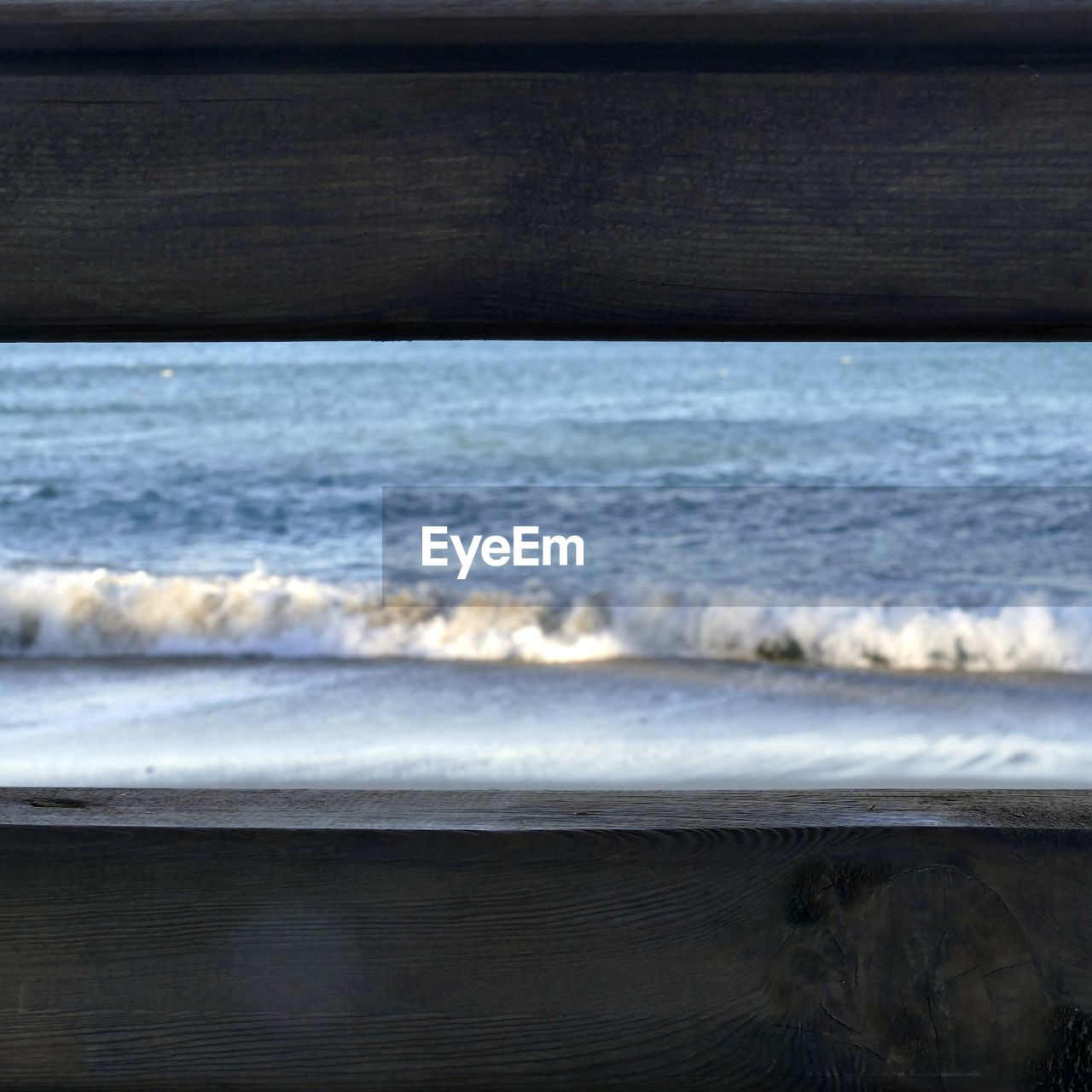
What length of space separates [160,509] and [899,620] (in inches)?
215

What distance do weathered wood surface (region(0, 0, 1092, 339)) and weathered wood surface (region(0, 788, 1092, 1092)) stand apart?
0.27 m

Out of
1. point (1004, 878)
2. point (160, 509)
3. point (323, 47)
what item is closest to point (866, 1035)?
point (1004, 878)

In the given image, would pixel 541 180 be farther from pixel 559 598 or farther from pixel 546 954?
pixel 559 598

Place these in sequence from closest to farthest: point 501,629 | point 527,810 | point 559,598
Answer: point 527,810, point 501,629, point 559,598

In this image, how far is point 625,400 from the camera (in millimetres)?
14898

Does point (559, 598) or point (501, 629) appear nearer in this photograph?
point (501, 629)

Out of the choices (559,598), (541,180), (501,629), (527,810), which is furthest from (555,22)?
(559,598)

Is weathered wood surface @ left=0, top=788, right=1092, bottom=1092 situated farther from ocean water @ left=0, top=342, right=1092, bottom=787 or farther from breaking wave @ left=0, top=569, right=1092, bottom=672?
breaking wave @ left=0, top=569, right=1092, bottom=672

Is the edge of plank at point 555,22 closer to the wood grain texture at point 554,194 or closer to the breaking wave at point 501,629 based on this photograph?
the wood grain texture at point 554,194

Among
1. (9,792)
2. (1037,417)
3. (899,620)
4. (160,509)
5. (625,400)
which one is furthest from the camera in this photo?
(625,400)

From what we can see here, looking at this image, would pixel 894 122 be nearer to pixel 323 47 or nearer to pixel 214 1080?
pixel 323 47

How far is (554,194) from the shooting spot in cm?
62

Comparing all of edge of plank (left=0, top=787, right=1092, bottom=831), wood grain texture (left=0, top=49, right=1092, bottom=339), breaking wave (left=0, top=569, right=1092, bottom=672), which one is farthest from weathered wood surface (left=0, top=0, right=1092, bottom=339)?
breaking wave (left=0, top=569, right=1092, bottom=672)

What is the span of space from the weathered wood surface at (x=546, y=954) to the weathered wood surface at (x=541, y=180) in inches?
10.7
